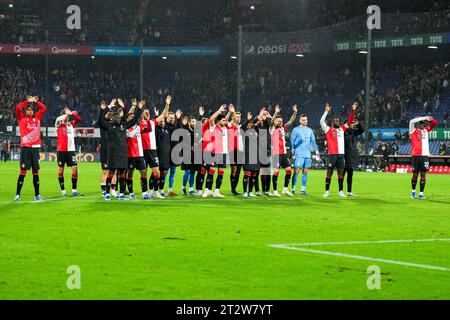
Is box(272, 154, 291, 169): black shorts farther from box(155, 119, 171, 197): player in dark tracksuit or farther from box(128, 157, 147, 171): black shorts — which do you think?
box(128, 157, 147, 171): black shorts

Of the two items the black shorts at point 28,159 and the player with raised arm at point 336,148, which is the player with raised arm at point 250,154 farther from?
the black shorts at point 28,159

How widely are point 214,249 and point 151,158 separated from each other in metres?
10.5

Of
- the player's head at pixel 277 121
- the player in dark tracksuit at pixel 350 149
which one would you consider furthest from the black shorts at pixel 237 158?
the player in dark tracksuit at pixel 350 149

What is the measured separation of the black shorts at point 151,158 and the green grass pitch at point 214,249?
152 cm

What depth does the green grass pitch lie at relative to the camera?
869 centimetres

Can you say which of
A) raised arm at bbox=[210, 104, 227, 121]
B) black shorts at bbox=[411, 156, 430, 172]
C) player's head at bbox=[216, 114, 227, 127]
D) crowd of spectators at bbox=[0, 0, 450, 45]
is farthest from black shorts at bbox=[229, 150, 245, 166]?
crowd of spectators at bbox=[0, 0, 450, 45]

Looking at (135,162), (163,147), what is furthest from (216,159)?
(135,162)

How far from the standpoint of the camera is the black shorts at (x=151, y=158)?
22.0 metres

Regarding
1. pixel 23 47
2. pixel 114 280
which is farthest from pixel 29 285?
pixel 23 47

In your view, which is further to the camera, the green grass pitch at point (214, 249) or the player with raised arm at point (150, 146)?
the player with raised arm at point (150, 146)

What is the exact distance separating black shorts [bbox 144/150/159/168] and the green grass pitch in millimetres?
1523

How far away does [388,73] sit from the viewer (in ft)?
201
